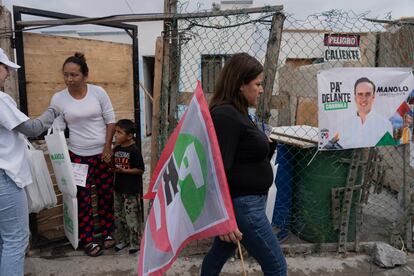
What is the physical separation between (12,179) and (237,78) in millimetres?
1592

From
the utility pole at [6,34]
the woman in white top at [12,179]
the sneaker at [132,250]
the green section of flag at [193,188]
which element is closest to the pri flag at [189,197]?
the green section of flag at [193,188]

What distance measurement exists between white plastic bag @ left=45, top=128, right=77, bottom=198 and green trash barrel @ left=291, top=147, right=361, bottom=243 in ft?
7.06

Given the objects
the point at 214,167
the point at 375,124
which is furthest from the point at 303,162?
the point at 214,167

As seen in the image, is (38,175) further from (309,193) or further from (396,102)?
(396,102)

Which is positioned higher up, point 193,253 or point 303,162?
point 303,162

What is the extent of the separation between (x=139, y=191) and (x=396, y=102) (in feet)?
8.52

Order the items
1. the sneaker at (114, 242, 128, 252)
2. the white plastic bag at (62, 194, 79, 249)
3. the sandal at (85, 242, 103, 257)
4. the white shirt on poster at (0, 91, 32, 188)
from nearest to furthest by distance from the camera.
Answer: the white shirt on poster at (0, 91, 32, 188), the white plastic bag at (62, 194, 79, 249), the sandal at (85, 242, 103, 257), the sneaker at (114, 242, 128, 252)

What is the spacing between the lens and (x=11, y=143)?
7.36 feet

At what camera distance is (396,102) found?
318cm

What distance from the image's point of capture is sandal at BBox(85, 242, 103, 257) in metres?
3.35

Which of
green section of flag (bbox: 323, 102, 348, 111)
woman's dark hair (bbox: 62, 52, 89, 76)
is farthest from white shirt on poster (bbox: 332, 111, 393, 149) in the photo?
woman's dark hair (bbox: 62, 52, 89, 76)

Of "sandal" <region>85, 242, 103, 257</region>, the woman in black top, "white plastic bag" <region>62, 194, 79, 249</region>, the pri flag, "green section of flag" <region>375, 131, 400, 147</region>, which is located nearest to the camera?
Answer: the pri flag

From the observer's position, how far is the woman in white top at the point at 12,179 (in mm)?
2186

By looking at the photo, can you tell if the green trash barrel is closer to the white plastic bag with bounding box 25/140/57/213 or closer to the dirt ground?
the dirt ground
